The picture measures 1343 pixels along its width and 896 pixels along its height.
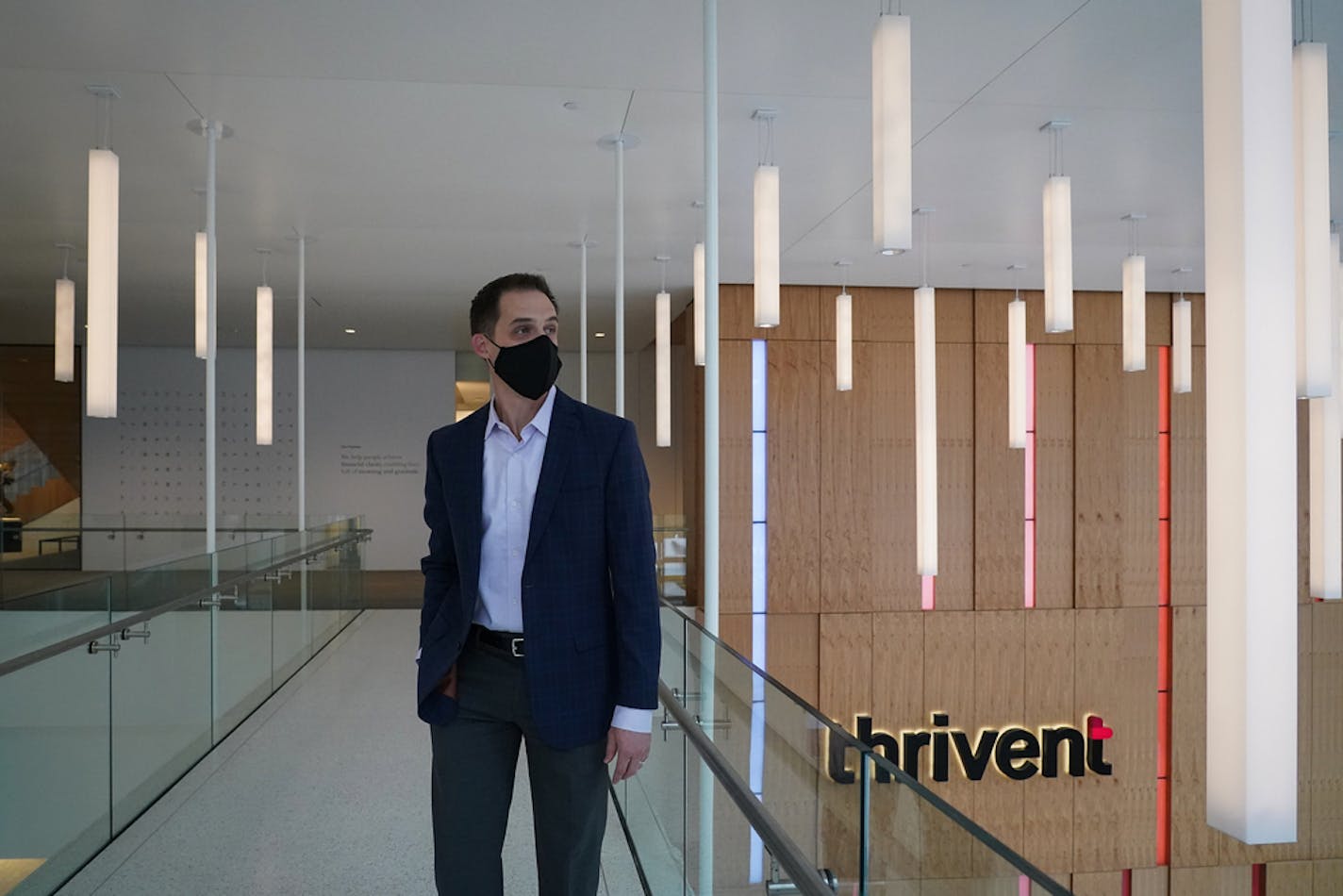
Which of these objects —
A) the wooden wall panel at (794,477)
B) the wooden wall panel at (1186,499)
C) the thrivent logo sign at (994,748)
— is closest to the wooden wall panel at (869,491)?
the wooden wall panel at (794,477)

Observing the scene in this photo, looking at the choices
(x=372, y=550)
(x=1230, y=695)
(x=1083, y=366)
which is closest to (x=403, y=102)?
(x=1230, y=695)

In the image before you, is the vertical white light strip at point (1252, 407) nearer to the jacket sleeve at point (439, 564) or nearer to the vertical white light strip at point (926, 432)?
the jacket sleeve at point (439, 564)

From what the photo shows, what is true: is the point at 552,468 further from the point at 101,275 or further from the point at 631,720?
the point at 101,275

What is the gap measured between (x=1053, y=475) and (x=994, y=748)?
120 inches

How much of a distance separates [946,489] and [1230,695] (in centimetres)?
958

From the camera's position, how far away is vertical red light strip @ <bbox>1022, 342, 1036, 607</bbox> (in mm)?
11023

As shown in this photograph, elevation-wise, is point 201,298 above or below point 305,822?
above

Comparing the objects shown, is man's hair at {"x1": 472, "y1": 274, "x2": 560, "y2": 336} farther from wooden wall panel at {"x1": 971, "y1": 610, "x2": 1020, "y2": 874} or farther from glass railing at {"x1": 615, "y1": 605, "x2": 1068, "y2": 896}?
wooden wall panel at {"x1": 971, "y1": 610, "x2": 1020, "y2": 874}

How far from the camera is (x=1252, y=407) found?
5.19 ft

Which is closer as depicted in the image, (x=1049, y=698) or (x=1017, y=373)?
(x=1017, y=373)

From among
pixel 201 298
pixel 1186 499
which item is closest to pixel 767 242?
pixel 201 298

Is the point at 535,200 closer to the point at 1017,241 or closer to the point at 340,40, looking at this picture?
the point at 340,40

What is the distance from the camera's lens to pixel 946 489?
432 inches

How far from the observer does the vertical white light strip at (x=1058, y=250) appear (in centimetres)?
518
